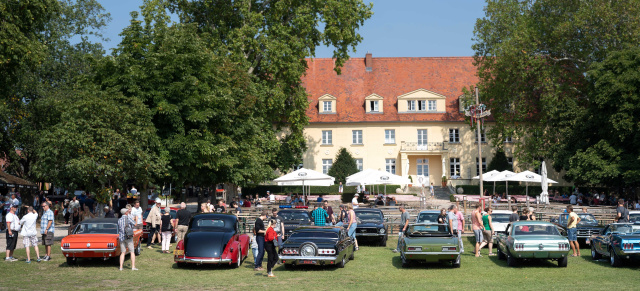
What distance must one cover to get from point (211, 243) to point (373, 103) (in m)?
45.8

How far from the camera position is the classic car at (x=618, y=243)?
1736 cm

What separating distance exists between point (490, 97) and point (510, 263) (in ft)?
118

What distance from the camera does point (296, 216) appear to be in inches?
991

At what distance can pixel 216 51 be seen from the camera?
37375 millimetres

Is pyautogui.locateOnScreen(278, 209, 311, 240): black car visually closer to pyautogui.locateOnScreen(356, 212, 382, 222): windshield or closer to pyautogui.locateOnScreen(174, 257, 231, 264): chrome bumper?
Answer: pyautogui.locateOnScreen(356, 212, 382, 222): windshield

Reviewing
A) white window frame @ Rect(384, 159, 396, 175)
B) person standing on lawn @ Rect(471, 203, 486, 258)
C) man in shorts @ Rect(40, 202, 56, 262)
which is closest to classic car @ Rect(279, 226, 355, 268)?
person standing on lawn @ Rect(471, 203, 486, 258)

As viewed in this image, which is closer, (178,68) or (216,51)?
(178,68)

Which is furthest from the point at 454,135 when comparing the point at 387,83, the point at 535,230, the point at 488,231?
the point at 535,230

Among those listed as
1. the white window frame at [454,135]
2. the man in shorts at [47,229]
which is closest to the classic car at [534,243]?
the man in shorts at [47,229]

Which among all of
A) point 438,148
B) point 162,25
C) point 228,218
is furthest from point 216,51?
point 438,148

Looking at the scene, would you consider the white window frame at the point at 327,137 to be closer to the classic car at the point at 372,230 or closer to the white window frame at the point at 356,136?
the white window frame at the point at 356,136

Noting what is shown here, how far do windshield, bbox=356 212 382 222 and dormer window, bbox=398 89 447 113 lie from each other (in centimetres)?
3762

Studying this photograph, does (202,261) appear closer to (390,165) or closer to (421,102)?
(390,165)

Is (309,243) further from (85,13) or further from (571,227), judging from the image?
(85,13)
